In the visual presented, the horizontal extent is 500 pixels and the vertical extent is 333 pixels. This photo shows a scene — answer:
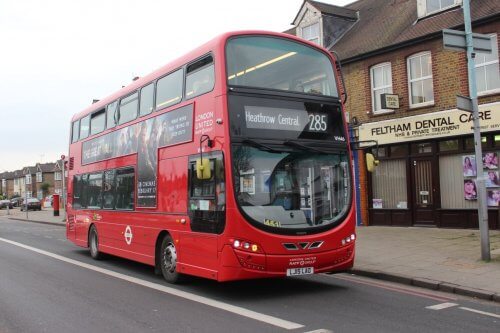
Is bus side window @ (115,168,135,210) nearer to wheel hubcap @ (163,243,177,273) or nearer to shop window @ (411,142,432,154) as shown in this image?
wheel hubcap @ (163,243,177,273)

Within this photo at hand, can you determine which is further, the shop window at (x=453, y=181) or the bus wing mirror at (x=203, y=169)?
the shop window at (x=453, y=181)

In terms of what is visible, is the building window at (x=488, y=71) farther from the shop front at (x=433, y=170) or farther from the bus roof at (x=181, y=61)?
the bus roof at (x=181, y=61)

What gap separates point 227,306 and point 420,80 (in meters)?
12.1

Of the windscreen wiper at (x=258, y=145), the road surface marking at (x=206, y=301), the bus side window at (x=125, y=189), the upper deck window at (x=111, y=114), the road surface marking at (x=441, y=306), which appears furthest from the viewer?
the upper deck window at (x=111, y=114)

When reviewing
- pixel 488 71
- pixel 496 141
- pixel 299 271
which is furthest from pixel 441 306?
pixel 488 71

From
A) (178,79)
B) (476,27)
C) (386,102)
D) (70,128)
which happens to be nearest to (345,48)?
(386,102)

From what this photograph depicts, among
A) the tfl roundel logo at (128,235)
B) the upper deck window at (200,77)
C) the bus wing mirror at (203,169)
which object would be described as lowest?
the tfl roundel logo at (128,235)

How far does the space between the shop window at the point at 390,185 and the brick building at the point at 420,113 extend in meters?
0.04

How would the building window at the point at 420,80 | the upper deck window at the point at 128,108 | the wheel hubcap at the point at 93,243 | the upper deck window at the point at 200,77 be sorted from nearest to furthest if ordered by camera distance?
the upper deck window at the point at 200,77, the upper deck window at the point at 128,108, the wheel hubcap at the point at 93,243, the building window at the point at 420,80

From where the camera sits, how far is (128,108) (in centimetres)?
1102

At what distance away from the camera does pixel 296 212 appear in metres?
7.66

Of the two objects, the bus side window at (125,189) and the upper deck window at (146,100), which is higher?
the upper deck window at (146,100)

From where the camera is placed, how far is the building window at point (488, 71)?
14609 millimetres

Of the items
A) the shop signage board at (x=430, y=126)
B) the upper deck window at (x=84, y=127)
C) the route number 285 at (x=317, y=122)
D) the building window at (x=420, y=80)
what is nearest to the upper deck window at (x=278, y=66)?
the route number 285 at (x=317, y=122)
